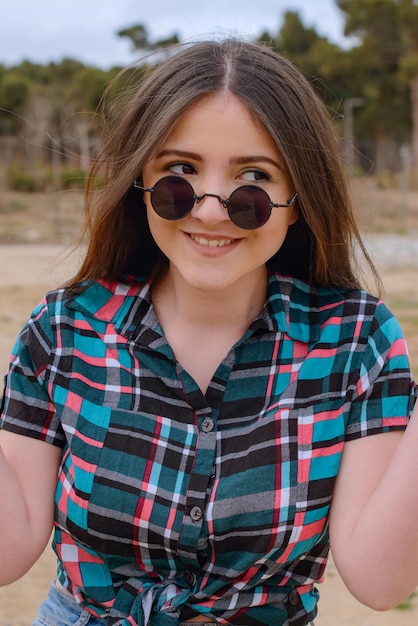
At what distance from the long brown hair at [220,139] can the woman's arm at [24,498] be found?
391mm

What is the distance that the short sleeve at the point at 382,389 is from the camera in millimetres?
1552

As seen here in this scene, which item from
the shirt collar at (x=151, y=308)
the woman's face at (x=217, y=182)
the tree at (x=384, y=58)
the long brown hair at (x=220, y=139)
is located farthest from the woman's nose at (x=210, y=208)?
the tree at (x=384, y=58)

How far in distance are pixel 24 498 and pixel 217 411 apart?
41cm

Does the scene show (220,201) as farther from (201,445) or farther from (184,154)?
(201,445)

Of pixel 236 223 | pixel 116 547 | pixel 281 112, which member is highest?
pixel 281 112

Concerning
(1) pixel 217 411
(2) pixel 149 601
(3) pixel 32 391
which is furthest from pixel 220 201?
(2) pixel 149 601

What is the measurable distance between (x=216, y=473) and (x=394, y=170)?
31.5 metres

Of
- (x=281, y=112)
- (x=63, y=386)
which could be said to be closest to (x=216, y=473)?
(x=63, y=386)

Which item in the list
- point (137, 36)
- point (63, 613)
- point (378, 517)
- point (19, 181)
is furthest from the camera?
point (137, 36)

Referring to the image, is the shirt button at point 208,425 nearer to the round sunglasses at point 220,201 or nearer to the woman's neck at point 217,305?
the woman's neck at point 217,305

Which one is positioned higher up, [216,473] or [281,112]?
[281,112]

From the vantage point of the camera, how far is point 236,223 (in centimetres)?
155

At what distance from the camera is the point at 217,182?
1574 millimetres

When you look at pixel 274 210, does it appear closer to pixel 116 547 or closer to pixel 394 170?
pixel 116 547
